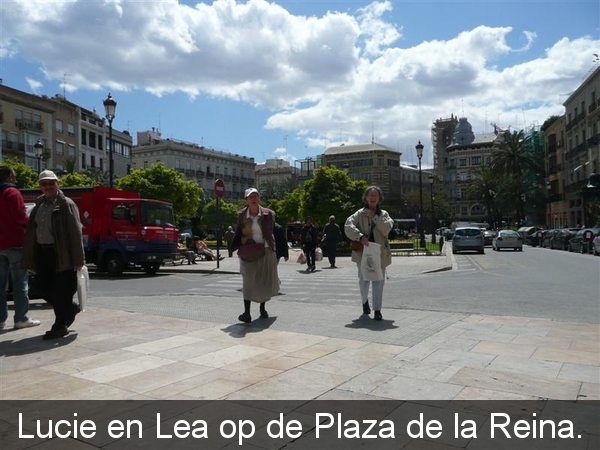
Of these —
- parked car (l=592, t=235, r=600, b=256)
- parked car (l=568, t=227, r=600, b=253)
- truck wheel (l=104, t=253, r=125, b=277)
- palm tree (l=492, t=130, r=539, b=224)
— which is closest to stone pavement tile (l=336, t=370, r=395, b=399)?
truck wheel (l=104, t=253, r=125, b=277)

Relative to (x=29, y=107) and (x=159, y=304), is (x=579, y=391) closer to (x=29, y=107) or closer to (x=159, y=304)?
(x=159, y=304)

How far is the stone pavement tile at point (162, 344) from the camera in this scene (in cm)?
545

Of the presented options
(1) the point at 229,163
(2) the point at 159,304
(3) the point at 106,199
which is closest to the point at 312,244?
(3) the point at 106,199

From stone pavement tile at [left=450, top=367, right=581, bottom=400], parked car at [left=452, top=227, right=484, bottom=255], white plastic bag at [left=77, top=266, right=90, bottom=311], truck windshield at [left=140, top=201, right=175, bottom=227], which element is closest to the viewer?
stone pavement tile at [left=450, top=367, right=581, bottom=400]

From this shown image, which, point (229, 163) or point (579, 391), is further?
point (229, 163)

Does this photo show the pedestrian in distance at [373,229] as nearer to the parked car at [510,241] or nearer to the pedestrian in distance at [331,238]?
the pedestrian in distance at [331,238]

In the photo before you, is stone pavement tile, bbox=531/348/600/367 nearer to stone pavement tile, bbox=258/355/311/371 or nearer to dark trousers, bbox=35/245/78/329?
stone pavement tile, bbox=258/355/311/371

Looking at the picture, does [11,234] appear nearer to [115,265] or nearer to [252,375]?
[252,375]

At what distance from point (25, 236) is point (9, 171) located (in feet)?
3.63

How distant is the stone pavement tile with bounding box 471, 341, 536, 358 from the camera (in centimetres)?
539

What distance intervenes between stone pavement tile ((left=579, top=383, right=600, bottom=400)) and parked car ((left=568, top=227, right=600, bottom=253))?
26.3 m

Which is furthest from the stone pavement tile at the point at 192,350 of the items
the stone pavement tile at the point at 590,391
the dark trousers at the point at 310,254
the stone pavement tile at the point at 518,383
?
the dark trousers at the point at 310,254

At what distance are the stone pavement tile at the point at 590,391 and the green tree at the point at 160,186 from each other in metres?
40.1

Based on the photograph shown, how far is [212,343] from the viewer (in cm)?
580
